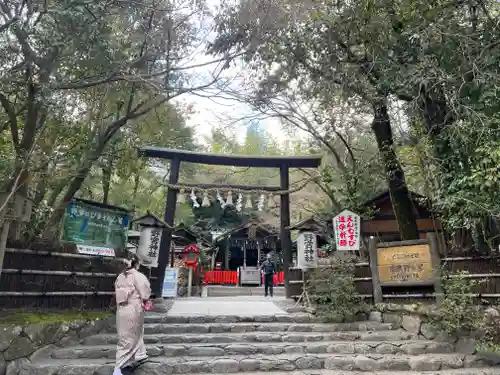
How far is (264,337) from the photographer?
7270 millimetres

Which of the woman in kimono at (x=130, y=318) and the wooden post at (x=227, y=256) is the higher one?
the wooden post at (x=227, y=256)

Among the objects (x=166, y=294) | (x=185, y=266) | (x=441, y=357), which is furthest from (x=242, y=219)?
(x=441, y=357)

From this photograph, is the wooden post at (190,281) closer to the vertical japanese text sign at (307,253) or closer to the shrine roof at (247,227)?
the shrine roof at (247,227)

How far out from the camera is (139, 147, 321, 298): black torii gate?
10.7 metres

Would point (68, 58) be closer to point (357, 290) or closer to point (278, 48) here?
point (278, 48)

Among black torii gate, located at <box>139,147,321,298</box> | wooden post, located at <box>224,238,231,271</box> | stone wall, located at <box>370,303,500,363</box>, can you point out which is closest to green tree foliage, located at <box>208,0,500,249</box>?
stone wall, located at <box>370,303,500,363</box>

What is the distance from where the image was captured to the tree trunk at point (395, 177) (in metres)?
9.43

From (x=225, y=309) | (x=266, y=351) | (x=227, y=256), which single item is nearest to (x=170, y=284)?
(x=225, y=309)

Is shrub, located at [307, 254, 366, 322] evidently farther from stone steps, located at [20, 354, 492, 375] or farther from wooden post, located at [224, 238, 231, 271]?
wooden post, located at [224, 238, 231, 271]

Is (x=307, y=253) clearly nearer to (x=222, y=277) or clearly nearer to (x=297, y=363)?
(x=297, y=363)

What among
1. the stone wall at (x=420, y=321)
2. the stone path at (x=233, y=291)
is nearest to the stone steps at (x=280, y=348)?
the stone wall at (x=420, y=321)

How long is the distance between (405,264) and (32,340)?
728cm

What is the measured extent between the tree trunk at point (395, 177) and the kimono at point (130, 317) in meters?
6.52

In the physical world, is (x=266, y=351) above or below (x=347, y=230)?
below
